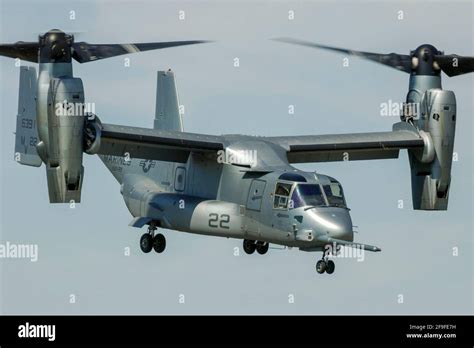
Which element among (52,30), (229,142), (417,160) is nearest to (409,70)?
(417,160)

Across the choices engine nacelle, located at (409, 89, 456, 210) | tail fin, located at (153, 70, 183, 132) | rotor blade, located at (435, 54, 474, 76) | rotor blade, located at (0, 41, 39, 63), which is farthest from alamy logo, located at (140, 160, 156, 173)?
rotor blade, located at (435, 54, 474, 76)

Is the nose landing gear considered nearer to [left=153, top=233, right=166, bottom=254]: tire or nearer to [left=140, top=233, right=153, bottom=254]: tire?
[left=153, top=233, right=166, bottom=254]: tire

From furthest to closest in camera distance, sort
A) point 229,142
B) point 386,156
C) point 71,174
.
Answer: point 386,156 → point 229,142 → point 71,174

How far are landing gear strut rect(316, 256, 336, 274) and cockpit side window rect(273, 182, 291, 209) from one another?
2075 mm

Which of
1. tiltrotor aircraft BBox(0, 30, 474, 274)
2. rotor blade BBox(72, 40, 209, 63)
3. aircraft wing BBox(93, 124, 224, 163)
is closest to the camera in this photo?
tiltrotor aircraft BBox(0, 30, 474, 274)

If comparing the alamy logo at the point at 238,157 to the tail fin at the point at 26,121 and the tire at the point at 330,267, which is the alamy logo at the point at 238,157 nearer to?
the tire at the point at 330,267

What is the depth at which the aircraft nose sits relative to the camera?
4784cm

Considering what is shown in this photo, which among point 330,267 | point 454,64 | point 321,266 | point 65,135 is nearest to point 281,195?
point 321,266

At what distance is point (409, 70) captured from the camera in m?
54.0

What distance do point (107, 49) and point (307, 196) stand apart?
7.43m

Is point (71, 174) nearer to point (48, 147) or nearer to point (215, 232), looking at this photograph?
point (48, 147)

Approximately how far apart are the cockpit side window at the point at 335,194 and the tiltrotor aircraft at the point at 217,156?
1.6 inches

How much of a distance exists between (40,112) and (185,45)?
15.9 feet

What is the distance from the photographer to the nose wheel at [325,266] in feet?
159
